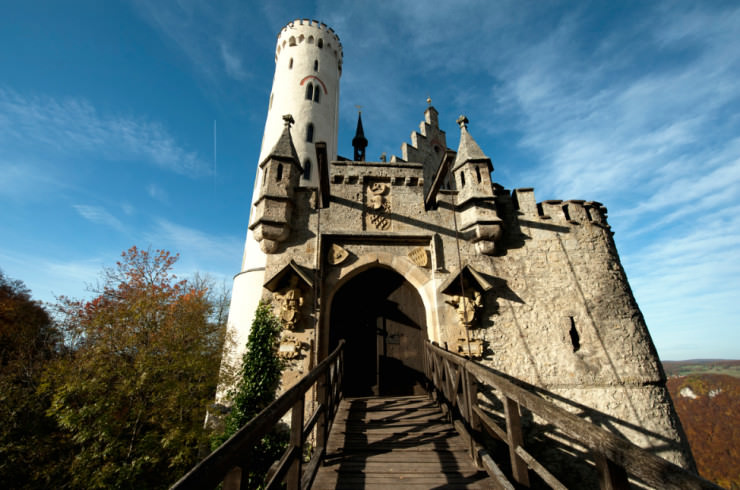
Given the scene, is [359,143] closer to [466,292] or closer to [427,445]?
[466,292]

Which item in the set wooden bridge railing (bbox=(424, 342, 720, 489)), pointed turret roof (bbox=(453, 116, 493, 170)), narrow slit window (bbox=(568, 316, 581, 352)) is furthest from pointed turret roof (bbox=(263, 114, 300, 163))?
narrow slit window (bbox=(568, 316, 581, 352))

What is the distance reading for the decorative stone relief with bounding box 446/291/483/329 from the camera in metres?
6.62

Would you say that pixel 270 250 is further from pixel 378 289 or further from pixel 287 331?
pixel 378 289

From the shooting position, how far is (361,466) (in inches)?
135

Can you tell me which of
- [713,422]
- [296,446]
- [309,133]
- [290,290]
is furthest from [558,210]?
[713,422]

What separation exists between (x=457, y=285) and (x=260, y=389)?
15.3 ft

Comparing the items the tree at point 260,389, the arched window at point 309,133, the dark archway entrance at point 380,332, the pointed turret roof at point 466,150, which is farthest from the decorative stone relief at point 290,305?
the arched window at point 309,133

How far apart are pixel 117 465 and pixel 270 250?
1000cm

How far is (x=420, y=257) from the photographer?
7.27 m

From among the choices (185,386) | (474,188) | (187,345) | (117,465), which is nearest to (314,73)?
(474,188)

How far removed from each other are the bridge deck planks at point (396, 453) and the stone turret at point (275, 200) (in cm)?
383

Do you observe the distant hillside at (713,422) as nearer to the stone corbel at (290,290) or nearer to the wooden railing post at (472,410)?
the wooden railing post at (472,410)

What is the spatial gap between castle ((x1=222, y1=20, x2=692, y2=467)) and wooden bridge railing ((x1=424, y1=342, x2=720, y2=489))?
4.91ft

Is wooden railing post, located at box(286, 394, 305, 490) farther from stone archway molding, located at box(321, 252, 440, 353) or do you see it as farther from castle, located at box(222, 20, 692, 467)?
stone archway molding, located at box(321, 252, 440, 353)
